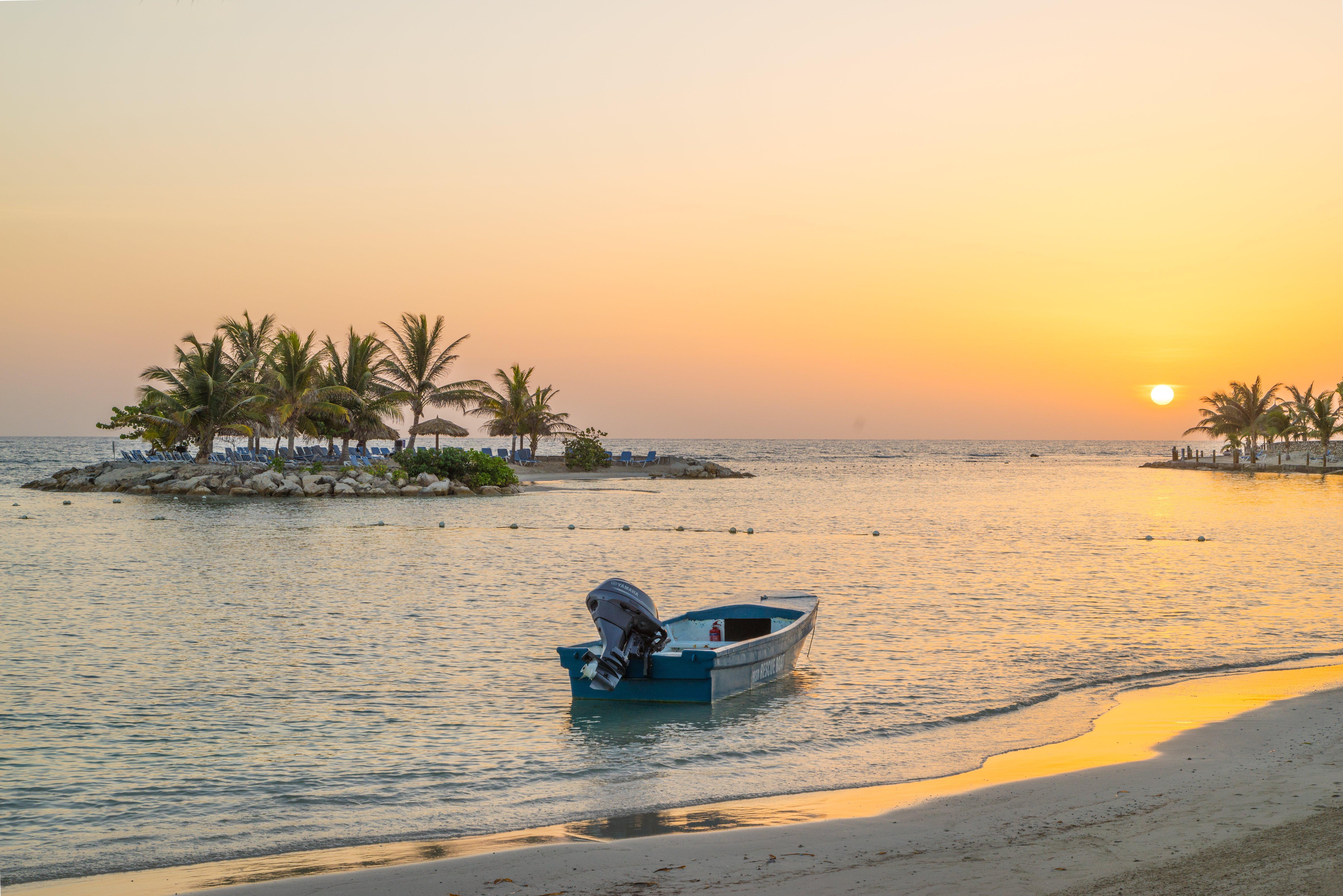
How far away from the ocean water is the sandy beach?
1.70 feet

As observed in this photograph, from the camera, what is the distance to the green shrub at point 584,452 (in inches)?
2484

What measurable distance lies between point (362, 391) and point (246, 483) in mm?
10332

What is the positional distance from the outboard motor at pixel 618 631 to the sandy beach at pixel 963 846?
117 inches

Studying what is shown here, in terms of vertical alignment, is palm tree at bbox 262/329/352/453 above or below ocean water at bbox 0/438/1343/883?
above

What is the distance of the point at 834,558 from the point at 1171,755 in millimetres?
16225

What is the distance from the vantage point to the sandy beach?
511 cm

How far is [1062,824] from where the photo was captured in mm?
6109

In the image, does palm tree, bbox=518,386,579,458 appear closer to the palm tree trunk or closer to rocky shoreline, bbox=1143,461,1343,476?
the palm tree trunk

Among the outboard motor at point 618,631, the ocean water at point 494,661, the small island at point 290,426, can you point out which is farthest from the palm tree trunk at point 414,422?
the outboard motor at point 618,631

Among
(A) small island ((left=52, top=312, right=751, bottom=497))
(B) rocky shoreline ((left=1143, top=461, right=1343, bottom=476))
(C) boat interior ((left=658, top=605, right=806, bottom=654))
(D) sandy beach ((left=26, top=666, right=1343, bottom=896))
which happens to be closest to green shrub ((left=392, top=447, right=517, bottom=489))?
(A) small island ((left=52, top=312, right=751, bottom=497))

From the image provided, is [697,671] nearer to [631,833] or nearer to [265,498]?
[631,833]

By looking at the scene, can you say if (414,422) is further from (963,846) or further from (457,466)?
(963,846)

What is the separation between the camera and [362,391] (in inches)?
2008

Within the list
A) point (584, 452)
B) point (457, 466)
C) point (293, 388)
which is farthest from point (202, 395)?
point (584, 452)
